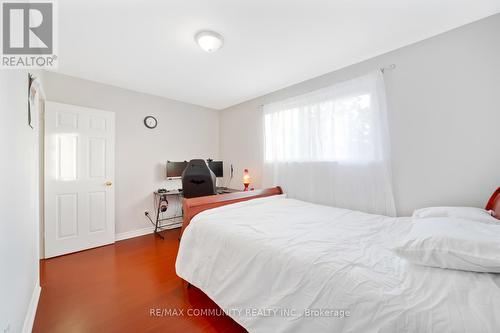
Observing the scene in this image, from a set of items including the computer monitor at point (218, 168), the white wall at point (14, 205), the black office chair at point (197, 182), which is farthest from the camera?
the computer monitor at point (218, 168)

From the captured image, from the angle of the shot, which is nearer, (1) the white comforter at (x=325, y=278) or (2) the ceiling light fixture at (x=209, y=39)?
(1) the white comforter at (x=325, y=278)

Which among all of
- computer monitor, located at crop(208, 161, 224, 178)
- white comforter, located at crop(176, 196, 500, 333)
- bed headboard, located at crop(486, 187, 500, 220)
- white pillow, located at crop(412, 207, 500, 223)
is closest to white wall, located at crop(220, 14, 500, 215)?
bed headboard, located at crop(486, 187, 500, 220)

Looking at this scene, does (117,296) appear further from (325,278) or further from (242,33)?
(242,33)

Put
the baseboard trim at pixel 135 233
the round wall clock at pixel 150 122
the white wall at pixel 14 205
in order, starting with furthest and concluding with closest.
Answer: the round wall clock at pixel 150 122, the baseboard trim at pixel 135 233, the white wall at pixel 14 205

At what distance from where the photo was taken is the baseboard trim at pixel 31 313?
141 cm

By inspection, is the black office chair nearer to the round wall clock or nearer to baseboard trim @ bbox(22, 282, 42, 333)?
the round wall clock

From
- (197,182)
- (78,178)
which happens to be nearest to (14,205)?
(197,182)

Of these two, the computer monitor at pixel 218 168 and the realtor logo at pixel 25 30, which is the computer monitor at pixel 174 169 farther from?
the realtor logo at pixel 25 30

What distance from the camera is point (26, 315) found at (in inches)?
56.6

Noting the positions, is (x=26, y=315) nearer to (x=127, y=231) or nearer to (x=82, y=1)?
(x=127, y=231)

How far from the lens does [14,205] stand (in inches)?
47.6

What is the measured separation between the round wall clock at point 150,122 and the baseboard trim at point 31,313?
8.37 ft

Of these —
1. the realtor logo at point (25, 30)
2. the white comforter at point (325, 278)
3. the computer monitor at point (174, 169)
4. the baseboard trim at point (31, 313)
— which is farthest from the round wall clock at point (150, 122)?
the baseboard trim at point (31, 313)

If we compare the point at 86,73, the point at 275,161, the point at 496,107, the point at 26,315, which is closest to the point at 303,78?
the point at 275,161
